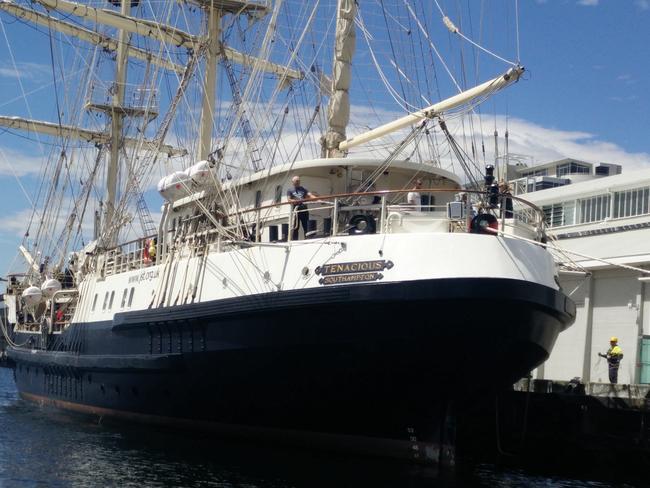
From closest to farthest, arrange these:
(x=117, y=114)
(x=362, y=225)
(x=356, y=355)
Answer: (x=356, y=355) < (x=362, y=225) < (x=117, y=114)

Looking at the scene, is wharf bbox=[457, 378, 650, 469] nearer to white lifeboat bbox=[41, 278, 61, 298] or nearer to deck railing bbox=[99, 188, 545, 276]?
deck railing bbox=[99, 188, 545, 276]

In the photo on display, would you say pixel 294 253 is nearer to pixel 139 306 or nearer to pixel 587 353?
pixel 139 306

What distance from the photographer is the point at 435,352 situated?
17.8 metres

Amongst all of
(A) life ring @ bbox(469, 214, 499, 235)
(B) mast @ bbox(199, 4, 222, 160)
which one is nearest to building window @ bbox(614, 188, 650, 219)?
(B) mast @ bbox(199, 4, 222, 160)

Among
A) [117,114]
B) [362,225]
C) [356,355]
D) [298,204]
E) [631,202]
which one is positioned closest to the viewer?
[356,355]

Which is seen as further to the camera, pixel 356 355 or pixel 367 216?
pixel 367 216

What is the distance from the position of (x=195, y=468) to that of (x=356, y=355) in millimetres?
3999

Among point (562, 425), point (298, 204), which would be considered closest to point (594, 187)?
point (562, 425)

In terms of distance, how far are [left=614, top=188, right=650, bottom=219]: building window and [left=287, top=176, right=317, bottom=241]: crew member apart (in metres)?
16.4

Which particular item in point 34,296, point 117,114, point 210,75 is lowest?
point 34,296

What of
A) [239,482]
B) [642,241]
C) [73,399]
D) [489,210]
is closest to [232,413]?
[239,482]

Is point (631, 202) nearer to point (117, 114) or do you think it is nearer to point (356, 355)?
point (356, 355)

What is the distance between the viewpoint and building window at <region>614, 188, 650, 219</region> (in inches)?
1299

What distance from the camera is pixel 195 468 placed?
1886cm
